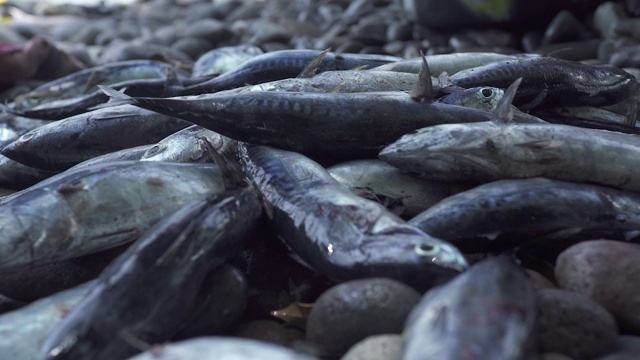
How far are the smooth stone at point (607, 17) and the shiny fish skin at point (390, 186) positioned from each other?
19.1ft

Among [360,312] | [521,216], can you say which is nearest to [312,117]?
[521,216]

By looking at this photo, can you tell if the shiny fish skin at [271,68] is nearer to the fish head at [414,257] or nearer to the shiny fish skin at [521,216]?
the shiny fish skin at [521,216]

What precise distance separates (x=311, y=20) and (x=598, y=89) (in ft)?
28.0

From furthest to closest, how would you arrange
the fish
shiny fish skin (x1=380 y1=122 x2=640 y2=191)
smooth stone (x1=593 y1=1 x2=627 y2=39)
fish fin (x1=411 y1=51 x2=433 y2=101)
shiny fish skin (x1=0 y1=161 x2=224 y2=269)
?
smooth stone (x1=593 y1=1 x2=627 y2=39) → the fish → fish fin (x1=411 y1=51 x2=433 y2=101) → shiny fish skin (x1=380 y1=122 x2=640 y2=191) → shiny fish skin (x1=0 y1=161 x2=224 y2=269)

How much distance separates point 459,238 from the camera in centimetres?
273

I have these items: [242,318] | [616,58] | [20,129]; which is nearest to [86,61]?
[20,129]

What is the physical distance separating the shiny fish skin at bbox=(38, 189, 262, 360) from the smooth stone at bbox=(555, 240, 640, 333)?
121 cm

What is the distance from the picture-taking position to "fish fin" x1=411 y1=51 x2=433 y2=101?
3.30 m

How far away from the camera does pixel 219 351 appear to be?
187 cm

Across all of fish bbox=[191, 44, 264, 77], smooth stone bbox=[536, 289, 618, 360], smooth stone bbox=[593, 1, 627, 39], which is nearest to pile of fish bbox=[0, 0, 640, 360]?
smooth stone bbox=[536, 289, 618, 360]

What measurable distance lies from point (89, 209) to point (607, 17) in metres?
7.16

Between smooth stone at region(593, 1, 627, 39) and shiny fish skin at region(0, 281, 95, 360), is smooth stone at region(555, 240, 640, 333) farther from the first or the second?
smooth stone at region(593, 1, 627, 39)

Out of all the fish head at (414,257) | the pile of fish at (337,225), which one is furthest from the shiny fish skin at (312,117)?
the fish head at (414,257)

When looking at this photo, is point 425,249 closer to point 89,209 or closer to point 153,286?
point 153,286
